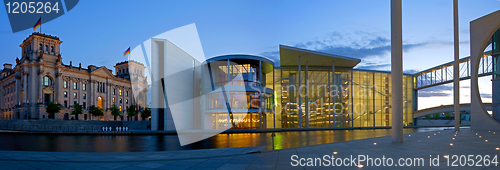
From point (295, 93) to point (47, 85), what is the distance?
74855mm

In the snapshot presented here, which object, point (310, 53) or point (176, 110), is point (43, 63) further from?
point (310, 53)

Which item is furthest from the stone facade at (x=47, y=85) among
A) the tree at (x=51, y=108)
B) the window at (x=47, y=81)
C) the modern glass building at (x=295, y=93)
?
the modern glass building at (x=295, y=93)

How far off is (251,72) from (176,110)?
11.2m

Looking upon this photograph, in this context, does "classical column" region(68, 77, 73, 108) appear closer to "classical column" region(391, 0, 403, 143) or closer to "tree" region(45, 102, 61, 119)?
"tree" region(45, 102, 61, 119)

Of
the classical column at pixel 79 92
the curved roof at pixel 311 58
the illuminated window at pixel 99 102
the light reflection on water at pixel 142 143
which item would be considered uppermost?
the curved roof at pixel 311 58

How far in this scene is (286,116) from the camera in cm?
4731

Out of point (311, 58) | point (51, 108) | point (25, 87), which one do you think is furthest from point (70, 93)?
point (311, 58)

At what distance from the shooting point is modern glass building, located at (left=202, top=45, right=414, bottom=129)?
130ft

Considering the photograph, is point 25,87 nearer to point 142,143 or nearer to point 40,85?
point 40,85

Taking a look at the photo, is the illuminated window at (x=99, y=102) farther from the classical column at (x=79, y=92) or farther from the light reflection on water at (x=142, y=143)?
the light reflection on water at (x=142, y=143)

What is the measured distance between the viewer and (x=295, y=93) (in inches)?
1881

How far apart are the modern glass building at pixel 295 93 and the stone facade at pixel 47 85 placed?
66.6 m

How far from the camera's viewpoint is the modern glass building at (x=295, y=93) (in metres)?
39.8

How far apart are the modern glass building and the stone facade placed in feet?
218
